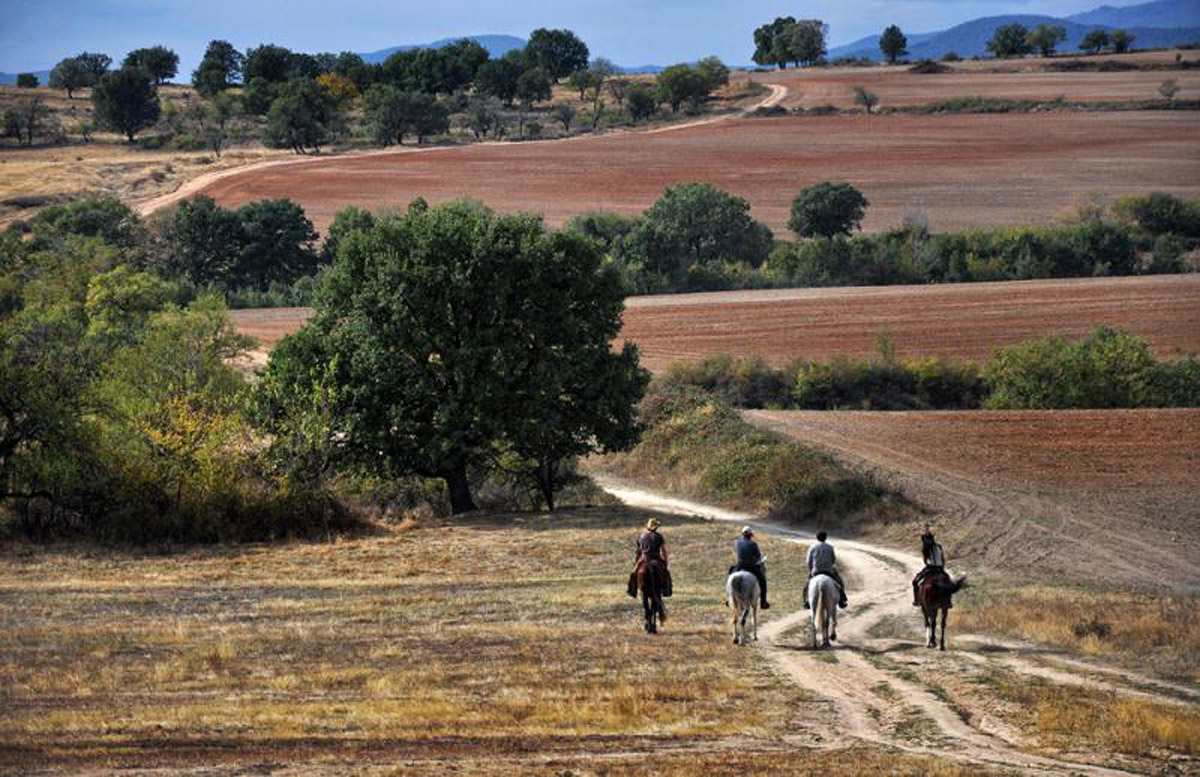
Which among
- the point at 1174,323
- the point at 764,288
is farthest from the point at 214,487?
the point at 764,288

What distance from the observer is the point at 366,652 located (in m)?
23.8

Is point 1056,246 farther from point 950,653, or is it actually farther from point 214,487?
point 950,653

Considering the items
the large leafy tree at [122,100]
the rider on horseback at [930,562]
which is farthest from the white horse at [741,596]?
the large leafy tree at [122,100]

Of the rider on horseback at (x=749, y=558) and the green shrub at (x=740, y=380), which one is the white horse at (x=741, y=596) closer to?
the rider on horseback at (x=749, y=558)

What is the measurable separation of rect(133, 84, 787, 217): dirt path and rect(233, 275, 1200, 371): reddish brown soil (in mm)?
33615

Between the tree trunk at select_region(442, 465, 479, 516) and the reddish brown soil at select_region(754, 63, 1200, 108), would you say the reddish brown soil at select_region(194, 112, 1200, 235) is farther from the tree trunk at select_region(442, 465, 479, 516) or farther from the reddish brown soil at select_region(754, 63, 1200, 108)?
the tree trunk at select_region(442, 465, 479, 516)

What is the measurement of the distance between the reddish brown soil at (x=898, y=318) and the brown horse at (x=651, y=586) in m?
45.4

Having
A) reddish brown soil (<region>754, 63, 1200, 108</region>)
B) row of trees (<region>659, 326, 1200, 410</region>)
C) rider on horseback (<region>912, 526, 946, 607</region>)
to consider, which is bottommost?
row of trees (<region>659, 326, 1200, 410</region>)

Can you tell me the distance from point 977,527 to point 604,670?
2074 cm

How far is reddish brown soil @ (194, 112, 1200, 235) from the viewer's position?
121m

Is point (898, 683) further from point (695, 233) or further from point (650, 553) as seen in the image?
point (695, 233)

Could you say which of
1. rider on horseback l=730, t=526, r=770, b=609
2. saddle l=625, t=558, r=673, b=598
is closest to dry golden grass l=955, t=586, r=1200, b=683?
rider on horseback l=730, t=526, r=770, b=609

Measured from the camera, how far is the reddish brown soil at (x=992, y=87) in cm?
16625

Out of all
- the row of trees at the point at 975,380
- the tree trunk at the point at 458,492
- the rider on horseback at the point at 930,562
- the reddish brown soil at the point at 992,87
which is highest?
the reddish brown soil at the point at 992,87
